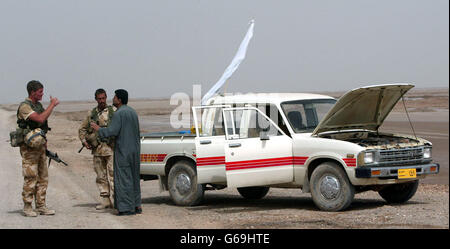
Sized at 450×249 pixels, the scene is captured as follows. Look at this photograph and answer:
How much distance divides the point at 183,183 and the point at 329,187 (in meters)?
2.88

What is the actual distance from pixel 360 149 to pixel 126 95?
145 inches

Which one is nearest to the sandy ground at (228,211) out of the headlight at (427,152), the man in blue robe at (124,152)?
the man in blue robe at (124,152)

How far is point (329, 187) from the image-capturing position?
36.2 feet

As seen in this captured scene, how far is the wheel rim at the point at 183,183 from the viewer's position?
41.6 feet

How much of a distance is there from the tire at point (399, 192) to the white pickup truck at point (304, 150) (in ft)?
0.05

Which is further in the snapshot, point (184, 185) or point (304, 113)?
point (184, 185)

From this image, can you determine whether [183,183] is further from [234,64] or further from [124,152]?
[234,64]

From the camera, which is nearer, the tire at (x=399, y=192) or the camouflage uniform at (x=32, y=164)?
the camouflage uniform at (x=32, y=164)

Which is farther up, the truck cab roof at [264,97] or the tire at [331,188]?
the truck cab roof at [264,97]

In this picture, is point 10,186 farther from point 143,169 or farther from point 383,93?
point 383,93

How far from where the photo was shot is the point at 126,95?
36.9 ft

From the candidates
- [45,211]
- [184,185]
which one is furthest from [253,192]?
[45,211]

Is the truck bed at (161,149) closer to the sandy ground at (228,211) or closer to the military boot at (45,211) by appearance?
the sandy ground at (228,211)

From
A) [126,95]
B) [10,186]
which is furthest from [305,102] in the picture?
[10,186]
